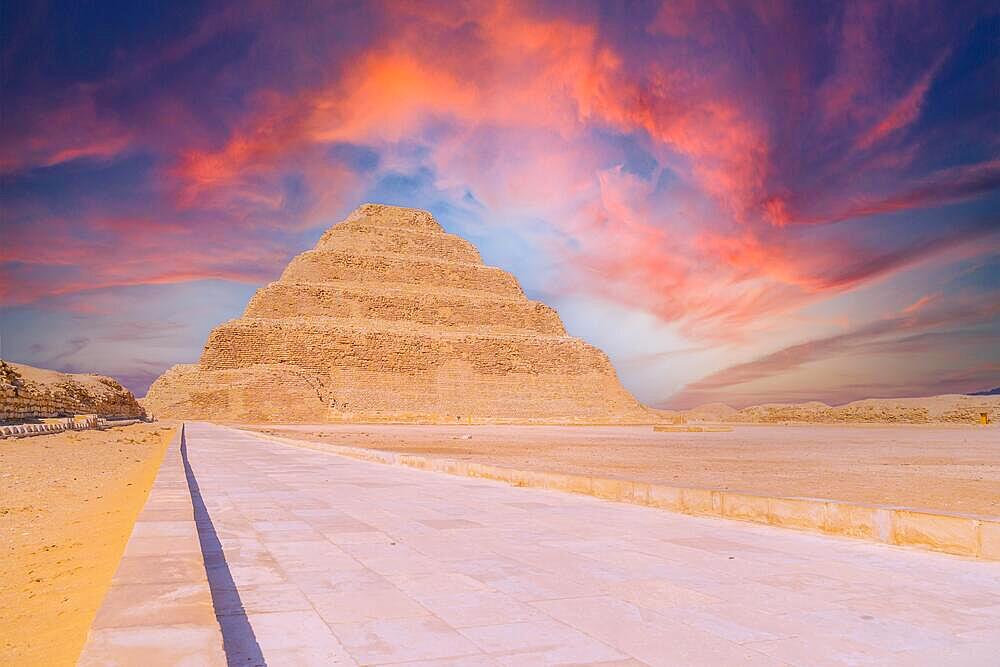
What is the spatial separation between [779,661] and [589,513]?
12.9ft

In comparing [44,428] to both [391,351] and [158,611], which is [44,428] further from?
[391,351]

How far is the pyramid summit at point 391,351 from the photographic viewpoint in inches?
2267

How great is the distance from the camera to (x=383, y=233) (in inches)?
3430

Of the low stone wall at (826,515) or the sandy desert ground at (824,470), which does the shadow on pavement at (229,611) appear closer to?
the low stone wall at (826,515)

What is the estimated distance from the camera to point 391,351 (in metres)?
68.6

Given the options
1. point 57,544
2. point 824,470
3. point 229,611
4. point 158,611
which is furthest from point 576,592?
point 824,470

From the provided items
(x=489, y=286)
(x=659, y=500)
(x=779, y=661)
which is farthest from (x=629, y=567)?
(x=489, y=286)

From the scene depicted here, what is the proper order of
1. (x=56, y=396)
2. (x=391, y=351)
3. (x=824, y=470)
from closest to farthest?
(x=824, y=470)
(x=56, y=396)
(x=391, y=351)

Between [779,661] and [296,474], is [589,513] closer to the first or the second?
[779,661]

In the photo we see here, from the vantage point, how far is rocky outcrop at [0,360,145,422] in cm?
2691

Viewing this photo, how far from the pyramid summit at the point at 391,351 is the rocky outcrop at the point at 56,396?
735 centimetres

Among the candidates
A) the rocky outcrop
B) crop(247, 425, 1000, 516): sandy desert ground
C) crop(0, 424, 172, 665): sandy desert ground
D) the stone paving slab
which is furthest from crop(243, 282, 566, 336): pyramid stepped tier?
the stone paving slab

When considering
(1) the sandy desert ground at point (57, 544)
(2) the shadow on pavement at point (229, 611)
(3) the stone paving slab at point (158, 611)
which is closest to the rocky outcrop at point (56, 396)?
(1) the sandy desert ground at point (57, 544)

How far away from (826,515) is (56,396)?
38415mm
